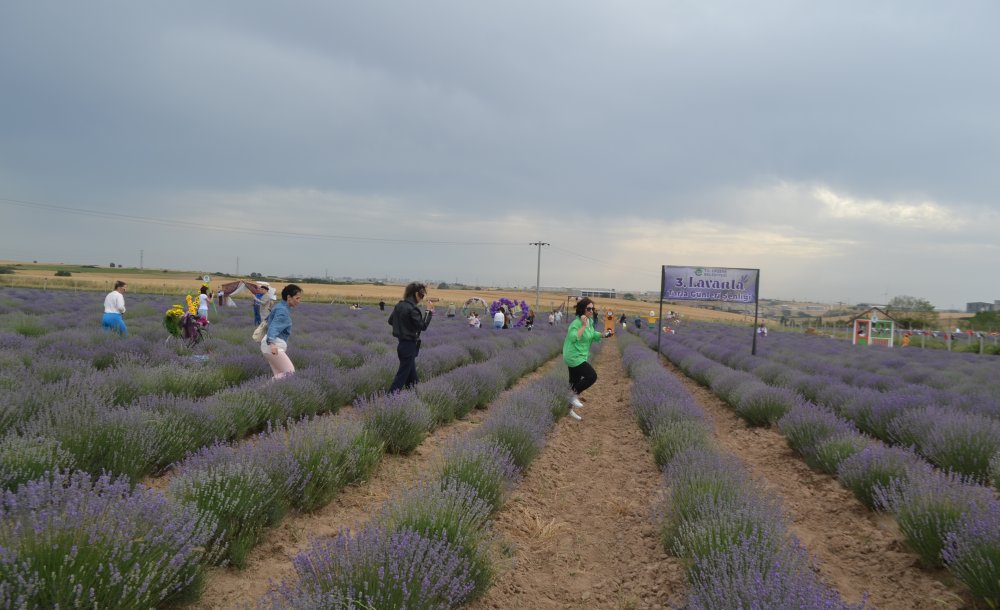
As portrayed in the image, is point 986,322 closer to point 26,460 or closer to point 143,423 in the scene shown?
point 143,423

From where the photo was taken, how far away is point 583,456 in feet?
19.6

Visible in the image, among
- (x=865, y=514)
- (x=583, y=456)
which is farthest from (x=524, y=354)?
(x=865, y=514)

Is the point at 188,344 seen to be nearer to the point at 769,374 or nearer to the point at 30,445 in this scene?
the point at 30,445

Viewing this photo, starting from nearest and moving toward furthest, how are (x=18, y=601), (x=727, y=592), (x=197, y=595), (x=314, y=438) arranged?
(x=18, y=601), (x=727, y=592), (x=197, y=595), (x=314, y=438)

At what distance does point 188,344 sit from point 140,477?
6573 millimetres

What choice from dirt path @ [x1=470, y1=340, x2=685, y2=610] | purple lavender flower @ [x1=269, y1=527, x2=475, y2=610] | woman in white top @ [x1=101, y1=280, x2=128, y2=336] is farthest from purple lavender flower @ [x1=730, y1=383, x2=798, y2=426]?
woman in white top @ [x1=101, y1=280, x2=128, y2=336]

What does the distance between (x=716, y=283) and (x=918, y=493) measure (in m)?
12.0

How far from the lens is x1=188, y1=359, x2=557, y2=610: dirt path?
2604mm

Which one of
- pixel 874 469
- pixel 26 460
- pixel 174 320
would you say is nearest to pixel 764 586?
pixel 874 469

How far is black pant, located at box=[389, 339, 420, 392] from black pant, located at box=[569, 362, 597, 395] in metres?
2.51

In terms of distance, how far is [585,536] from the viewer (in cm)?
384

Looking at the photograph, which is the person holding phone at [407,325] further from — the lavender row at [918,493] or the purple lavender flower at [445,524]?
the lavender row at [918,493]

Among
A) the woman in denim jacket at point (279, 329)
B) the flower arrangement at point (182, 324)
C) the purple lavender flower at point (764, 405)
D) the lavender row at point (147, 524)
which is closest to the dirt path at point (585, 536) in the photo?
the lavender row at point (147, 524)

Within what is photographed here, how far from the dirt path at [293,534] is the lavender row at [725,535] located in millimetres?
1753
